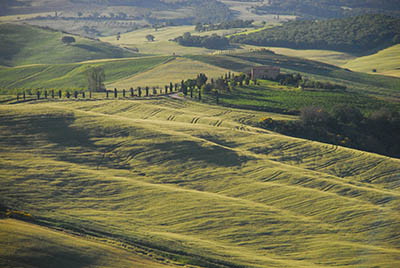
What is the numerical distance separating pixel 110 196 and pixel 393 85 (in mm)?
136992

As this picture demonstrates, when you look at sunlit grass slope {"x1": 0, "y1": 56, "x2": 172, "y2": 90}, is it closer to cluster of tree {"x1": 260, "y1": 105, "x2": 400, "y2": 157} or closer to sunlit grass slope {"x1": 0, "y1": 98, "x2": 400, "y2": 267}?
sunlit grass slope {"x1": 0, "y1": 98, "x2": 400, "y2": 267}

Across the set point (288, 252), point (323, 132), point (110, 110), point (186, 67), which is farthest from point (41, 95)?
point (288, 252)

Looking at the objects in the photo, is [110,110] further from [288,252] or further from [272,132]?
[288,252]

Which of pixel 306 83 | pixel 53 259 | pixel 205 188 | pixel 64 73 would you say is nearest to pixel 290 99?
pixel 306 83

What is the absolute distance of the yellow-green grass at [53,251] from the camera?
3909 centimetres

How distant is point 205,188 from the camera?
215 ft

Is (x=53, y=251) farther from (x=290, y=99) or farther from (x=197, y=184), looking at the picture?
(x=290, y=99)

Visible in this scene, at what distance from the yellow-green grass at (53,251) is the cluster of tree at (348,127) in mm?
60023

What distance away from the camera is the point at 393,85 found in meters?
167

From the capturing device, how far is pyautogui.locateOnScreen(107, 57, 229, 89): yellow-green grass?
151 m

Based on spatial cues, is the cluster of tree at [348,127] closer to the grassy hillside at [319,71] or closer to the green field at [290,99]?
the green field at [290,99]

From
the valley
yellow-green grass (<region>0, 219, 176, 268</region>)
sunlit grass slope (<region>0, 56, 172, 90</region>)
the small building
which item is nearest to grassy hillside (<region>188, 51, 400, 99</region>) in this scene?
the small building

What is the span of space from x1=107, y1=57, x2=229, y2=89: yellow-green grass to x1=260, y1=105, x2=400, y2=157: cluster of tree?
54847 millimetres

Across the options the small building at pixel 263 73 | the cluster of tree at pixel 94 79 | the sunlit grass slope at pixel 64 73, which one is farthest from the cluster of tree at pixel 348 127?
the sunlit grass slope at pixel 64 73
